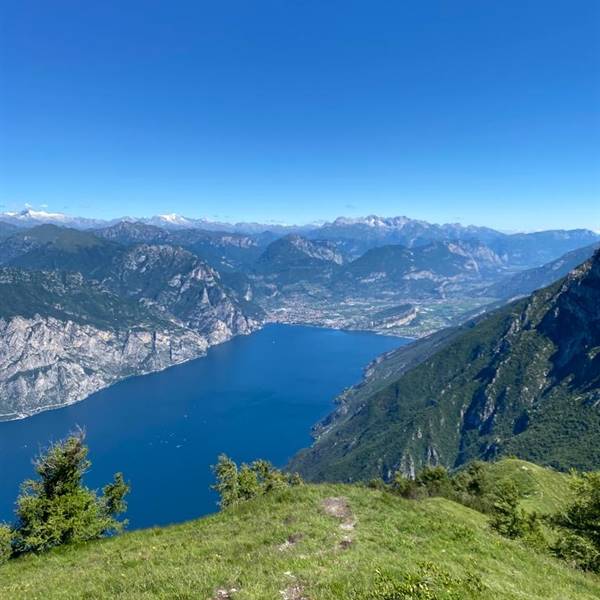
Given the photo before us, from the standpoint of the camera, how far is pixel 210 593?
19.9 metres

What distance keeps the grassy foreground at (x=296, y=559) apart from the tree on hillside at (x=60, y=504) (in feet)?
32.4

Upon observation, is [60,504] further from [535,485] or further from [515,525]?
[535,485]

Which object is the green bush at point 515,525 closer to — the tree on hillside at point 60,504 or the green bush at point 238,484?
the tree on hillside at point 60,504

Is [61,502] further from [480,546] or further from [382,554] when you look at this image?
[480,546]

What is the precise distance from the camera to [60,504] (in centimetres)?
4688

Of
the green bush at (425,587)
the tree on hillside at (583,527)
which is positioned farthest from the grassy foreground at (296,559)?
the tree on hillside at (583,527)

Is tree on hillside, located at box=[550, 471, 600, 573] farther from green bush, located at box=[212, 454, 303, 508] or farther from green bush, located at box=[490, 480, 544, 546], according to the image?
green bush, located at box=[212, 454, 303, 508]

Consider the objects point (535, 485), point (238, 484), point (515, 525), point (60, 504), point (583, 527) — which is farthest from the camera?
point (238, 484)

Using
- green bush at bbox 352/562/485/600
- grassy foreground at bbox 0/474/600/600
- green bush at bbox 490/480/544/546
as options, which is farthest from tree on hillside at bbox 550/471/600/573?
green bush at bbox 352/562/485/600

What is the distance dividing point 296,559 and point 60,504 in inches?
1355

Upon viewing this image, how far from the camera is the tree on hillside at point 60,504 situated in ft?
146

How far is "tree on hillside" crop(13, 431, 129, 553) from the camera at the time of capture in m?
44.4

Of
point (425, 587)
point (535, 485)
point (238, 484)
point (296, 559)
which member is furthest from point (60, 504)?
point (535, 485)

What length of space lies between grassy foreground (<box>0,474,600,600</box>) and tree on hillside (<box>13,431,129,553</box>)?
988 centimetres
